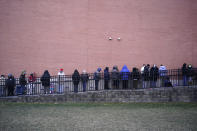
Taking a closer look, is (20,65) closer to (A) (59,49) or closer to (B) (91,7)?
(A) (59,49)

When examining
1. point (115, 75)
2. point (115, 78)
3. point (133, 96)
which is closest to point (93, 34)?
point (115, 75)

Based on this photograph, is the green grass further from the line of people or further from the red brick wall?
the red brick wall

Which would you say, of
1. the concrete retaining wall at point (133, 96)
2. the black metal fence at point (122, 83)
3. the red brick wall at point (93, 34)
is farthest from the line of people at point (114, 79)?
the red brick wall at point (93, 34)

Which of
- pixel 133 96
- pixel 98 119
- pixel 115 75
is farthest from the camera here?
pixel 115 75

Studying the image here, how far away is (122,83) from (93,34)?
441 centimetres

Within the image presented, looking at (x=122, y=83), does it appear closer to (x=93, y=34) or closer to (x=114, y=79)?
(x=114, y=79)

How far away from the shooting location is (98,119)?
359 inches

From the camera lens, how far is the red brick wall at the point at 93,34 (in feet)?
54.2

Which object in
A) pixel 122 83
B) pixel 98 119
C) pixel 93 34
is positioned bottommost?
pixel 98 119

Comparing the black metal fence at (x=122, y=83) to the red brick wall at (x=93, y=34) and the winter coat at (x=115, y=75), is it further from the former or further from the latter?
the red brick wall at (x=93, y=34)

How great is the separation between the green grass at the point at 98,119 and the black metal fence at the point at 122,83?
2.66 meters

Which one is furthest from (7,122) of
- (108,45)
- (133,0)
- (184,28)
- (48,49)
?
(184,28)

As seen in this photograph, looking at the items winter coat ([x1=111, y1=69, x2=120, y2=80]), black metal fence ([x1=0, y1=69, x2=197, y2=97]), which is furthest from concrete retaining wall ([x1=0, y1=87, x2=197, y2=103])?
winter coat ([x1=111, y1=69, x2=120, y2=80])

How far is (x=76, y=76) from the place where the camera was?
14.2 meters
